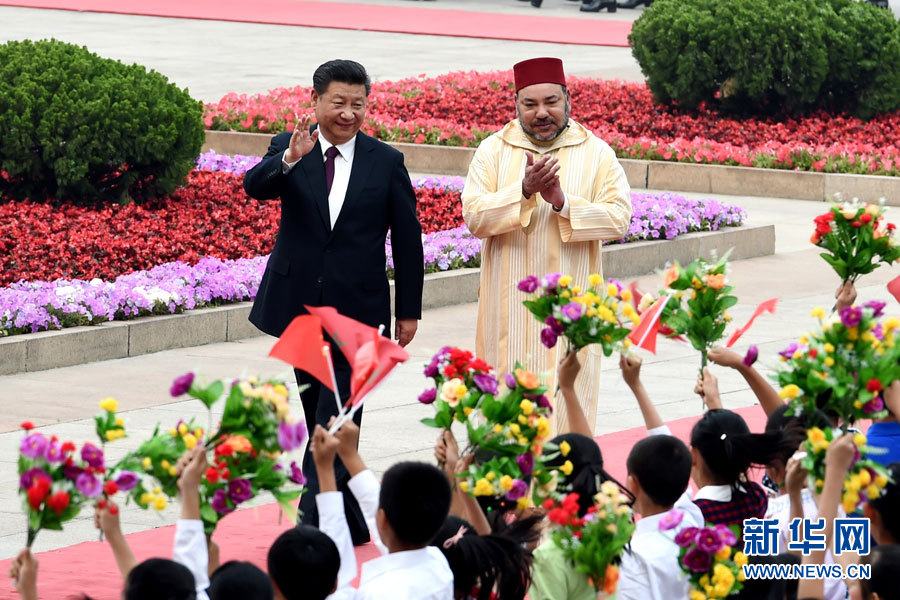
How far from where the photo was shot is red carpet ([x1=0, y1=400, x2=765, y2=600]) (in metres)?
Result: 6.59

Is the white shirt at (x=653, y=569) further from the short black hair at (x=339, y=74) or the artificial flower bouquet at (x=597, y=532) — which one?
the short black hair at (x=339, y=74)

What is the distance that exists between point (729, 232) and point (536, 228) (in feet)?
23.1

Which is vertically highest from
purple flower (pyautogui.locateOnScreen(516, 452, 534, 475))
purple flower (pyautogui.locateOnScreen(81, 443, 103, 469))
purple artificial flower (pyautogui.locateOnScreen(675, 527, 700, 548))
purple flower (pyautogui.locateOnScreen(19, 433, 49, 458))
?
purple flower (pyautogui.locateOnScreen(19, 433, 49, 458))

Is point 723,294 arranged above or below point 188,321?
above

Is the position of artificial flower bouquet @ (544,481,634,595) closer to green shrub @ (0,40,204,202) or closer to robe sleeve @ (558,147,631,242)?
robe sleeve @ (558,147,631,242)

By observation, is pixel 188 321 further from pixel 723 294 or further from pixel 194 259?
pixel 723 294

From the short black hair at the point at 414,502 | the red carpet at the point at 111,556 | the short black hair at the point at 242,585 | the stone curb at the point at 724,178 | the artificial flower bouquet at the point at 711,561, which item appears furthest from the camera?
the stone curb at the point at 724,178

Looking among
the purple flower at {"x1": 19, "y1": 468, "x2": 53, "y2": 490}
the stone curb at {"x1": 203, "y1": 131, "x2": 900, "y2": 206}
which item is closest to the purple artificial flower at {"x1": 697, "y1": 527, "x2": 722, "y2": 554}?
the purple flower at {"x1": 19, "y1": 468, "x2": 53, "y2": 490}

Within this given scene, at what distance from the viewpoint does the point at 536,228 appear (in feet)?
24.7

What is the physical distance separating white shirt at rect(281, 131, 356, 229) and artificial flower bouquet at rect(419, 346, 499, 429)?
2.22m

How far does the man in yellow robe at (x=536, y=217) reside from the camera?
739 centimetres

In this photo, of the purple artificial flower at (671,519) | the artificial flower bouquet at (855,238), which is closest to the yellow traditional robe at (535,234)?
the artificial flower bouquet at (855,238)

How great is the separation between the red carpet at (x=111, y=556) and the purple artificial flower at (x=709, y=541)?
1.99 metres

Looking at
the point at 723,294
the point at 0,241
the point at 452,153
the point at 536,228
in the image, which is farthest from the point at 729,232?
the point at 723,294
